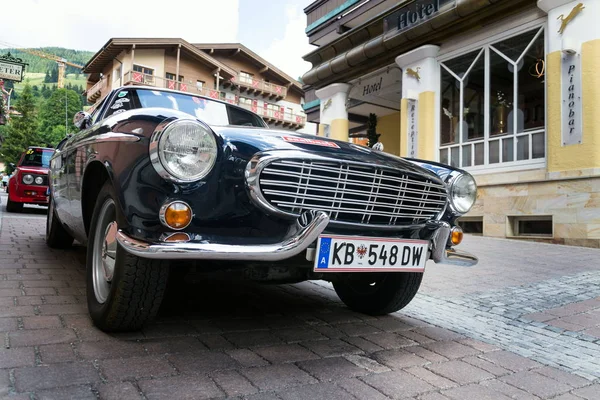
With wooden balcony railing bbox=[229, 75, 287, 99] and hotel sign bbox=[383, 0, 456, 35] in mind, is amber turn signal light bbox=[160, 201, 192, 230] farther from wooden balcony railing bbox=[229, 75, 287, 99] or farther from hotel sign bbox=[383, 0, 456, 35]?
wooden balcony railing bbox=[229, 75, 287, 99]

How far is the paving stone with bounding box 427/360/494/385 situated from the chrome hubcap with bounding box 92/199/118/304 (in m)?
1.71

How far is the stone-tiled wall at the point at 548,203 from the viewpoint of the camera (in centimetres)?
807

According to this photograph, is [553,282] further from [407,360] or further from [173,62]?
[173,62]

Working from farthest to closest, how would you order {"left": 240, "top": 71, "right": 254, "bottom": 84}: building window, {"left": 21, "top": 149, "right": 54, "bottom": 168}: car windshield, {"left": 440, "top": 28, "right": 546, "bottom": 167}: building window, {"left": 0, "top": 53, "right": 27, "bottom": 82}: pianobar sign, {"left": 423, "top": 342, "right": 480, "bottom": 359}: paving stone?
{"left": 240, "top": 71, "right": 254, "bottom": 84}: building window, {"left": 0, "top": 53, "right": 27, "bottom": 82}: pianobar sign, {"left": 21, "top": 149, "right": 54, "bottom": 168}: car windshield, {"left": 440, "top": 28, "right": 546, "bottom": 167}: building window, {"left": 423, "top": 342, "right": 480, "bottom": 359}: paving stone

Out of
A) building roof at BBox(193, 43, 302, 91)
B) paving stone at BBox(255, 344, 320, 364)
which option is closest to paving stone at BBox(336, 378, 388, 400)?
paving stone at BBox(255, 344, 320, 364)

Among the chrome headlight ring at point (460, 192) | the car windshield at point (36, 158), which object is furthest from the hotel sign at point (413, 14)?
the car windshield at point (36, 158)

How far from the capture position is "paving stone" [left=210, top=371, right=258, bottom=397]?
5.86 feet

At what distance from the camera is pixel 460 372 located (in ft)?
7.30

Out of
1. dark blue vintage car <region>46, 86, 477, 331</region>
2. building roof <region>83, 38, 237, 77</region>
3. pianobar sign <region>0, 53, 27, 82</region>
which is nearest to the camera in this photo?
dark blue vintage car <region>46, 86, 477, 331</region>

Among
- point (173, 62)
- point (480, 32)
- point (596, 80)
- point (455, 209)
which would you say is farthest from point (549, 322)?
point (173, 62)

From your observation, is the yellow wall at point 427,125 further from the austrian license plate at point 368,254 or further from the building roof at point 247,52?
the building roof at point 247,52

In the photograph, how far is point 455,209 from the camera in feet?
9.45

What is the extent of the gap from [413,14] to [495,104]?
3.32 metres

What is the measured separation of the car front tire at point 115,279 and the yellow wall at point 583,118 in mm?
8463
